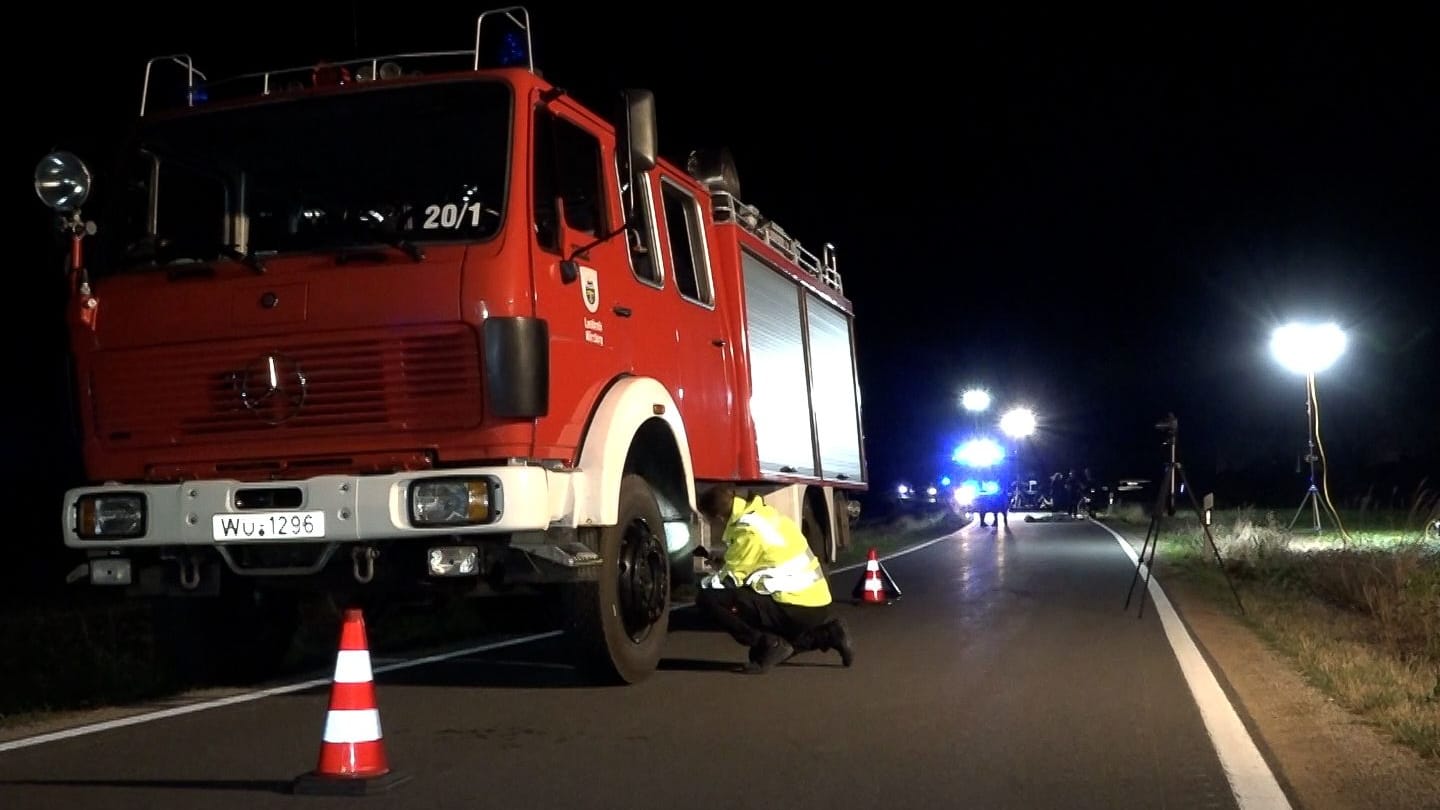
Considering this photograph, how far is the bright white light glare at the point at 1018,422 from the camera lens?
6619cm

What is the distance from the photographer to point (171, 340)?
7.90m

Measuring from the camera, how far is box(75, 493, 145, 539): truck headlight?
312 inches

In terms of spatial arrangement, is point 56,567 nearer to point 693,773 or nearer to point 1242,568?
point 1242,568

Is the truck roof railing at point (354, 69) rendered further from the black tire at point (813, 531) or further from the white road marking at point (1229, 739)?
the black tire at point (813, 531)

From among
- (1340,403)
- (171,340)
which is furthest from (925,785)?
(1340,403)

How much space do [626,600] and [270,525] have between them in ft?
6.91

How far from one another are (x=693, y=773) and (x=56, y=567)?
23759 mm

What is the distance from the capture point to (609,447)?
8.16m

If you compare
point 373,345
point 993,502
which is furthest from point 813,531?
point 993,502

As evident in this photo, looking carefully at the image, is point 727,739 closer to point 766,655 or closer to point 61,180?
point 766,655

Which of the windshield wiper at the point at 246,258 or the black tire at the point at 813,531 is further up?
the windshield wiper at the point at 246,258

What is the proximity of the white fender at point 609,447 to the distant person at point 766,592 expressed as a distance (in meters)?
1.00

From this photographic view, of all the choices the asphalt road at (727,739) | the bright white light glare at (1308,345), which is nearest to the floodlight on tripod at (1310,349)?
the bright white light glare at (1308,345)

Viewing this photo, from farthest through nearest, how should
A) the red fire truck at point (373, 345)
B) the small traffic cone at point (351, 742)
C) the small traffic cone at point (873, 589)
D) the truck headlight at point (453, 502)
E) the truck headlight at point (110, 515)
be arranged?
the small traffic cone at point (873, 589), the truck headlight at point (110, 515), the red fire truck at point (373, 345), the truck headlight at point (453, 502), the small traffic cone at point (351, 742)
